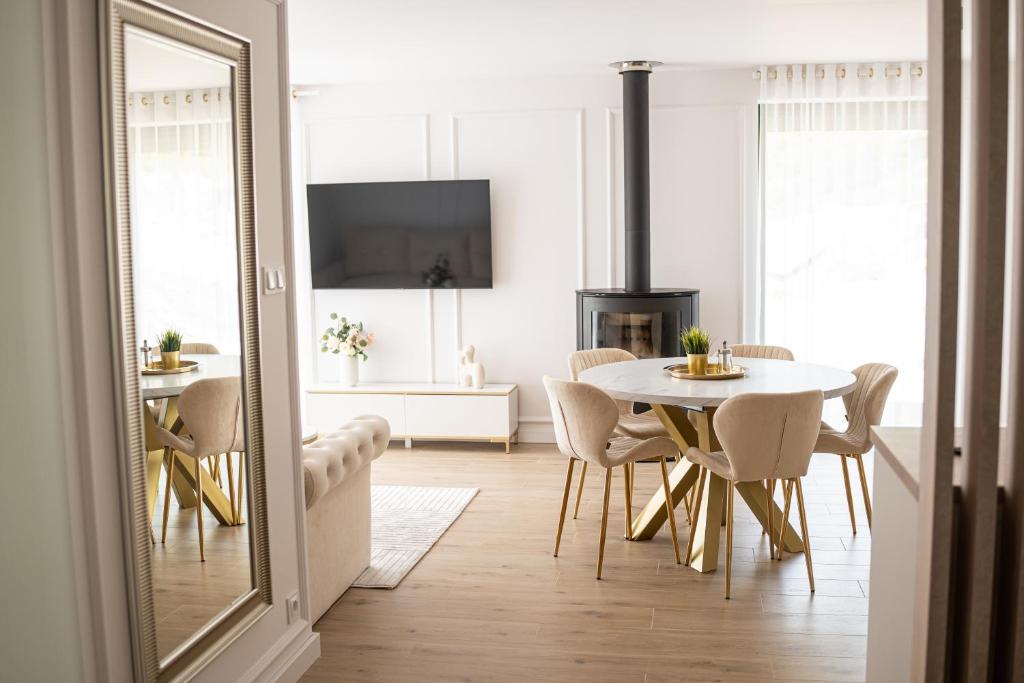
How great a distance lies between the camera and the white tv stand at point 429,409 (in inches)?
251

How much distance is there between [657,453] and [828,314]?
9.58ft

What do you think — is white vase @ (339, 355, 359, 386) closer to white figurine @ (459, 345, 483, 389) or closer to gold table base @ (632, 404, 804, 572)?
white figurine @ (459, 345, 483, 389)

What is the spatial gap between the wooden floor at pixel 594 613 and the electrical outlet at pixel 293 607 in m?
0.20

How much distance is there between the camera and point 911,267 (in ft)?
20.7

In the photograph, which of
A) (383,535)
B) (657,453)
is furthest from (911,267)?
(383,535)

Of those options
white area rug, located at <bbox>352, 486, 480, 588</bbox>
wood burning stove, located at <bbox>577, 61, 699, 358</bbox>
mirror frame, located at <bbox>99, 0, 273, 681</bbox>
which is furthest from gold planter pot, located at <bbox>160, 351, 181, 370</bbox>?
wood burning stove, located at <bbox>577, 61, 699, 358</bbox>

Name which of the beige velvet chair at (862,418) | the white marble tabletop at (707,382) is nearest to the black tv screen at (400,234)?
the white marble tabletop at (707,382)

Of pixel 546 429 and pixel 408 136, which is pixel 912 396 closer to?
pixel 546 429

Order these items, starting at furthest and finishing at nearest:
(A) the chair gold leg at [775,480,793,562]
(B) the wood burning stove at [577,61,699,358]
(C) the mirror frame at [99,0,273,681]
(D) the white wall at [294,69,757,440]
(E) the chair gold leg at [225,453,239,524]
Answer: (D) the white wall at [294,69,757,440] → (B) the wood burning stove at [577,61,699,358] → (A) the chair gold leg at [775,480,793,562] → (E) the chair gold leg at [225,453,239,524] → (C) the mirror frame at [99,0,273,681]

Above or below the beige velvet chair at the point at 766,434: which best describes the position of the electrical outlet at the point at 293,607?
below

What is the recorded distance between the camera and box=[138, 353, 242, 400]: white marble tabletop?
7.49ft

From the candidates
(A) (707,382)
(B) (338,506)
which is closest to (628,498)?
(A) (707,382)

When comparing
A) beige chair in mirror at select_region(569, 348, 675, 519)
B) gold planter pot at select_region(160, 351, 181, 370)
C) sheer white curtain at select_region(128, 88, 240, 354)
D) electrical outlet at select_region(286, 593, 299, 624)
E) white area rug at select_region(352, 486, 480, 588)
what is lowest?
white area rug at select_region(352, 486, 480, 588)

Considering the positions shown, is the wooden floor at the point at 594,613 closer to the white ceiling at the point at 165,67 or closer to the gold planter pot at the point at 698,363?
the gold planter pot at the point at 698,363
